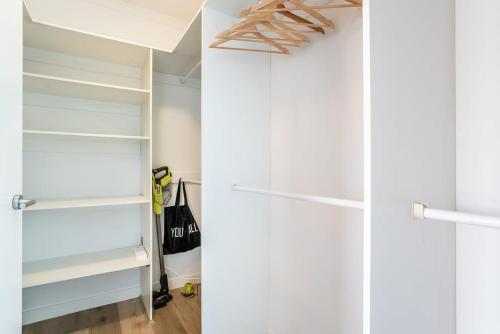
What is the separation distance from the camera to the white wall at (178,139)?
2.37 meters

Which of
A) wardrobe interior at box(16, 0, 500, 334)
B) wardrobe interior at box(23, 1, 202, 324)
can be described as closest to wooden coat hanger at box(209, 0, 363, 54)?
wardrobe interior at box(16, 0, 500, 334)

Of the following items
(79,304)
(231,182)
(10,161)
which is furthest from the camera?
(79,304)

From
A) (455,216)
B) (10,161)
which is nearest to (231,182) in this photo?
(10,161)

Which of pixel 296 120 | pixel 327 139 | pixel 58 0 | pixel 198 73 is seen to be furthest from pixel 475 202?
pixel 58 0

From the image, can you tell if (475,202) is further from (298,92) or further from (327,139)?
(298,92)

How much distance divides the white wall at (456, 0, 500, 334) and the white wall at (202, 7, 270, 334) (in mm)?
1044

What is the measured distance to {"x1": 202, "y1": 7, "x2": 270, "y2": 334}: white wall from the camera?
57.6 inches

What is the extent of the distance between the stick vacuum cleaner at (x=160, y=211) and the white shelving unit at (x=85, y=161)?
0.32ft

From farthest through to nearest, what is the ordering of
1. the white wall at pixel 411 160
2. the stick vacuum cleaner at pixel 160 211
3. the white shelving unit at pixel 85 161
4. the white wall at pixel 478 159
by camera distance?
the stick vacuum cleaner at pixel 160 211
the white shelving unit at pixel 85 161
the white wall at pixel 478 159
the white wall at pixel 411 160

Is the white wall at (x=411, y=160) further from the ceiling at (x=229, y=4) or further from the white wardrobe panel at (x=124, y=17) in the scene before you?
the white wardrobe panel at (x=124, y=17)

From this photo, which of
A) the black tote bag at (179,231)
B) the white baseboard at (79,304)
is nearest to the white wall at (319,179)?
the black tote bag at (179,231)

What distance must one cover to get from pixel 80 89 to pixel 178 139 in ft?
3.01

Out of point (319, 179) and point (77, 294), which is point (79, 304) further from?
point (319, 179)

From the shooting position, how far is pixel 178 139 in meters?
2.46
